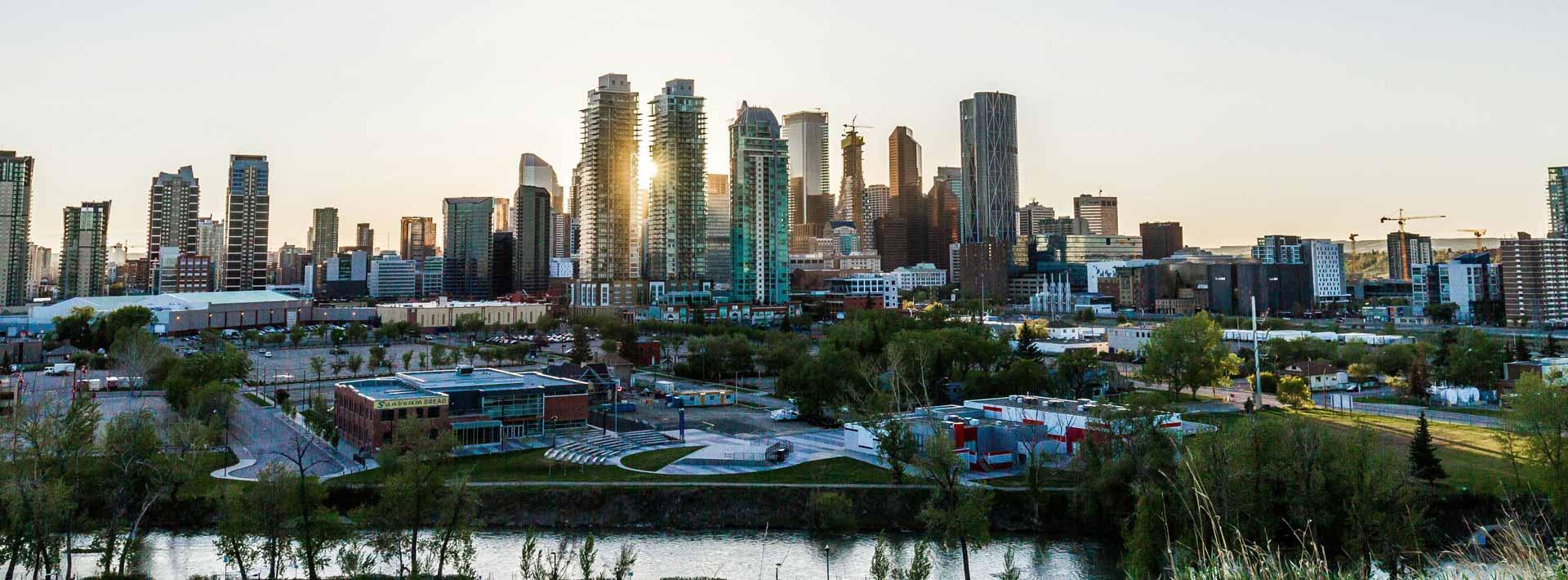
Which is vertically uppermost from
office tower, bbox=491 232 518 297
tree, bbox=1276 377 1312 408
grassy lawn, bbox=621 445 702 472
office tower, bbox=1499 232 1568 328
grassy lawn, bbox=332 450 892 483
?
office tower, bbox=491 232 518 297

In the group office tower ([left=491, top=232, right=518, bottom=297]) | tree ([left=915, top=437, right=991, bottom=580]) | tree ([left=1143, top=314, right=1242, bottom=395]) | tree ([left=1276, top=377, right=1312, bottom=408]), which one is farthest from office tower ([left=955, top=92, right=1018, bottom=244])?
tree ([left=915, top=437, right=991, bottom=580])

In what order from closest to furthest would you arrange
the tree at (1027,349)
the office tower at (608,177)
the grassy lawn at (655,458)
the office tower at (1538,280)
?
1. the grassy lawn at (655,458)
2. the tree at (1027,349)
3. the office tower at (1538,280)
4. the office tower at (608,177)

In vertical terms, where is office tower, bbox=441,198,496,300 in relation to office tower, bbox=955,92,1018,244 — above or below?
below

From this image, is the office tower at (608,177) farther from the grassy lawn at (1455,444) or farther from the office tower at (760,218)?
the grassy lawn at (1455,444)

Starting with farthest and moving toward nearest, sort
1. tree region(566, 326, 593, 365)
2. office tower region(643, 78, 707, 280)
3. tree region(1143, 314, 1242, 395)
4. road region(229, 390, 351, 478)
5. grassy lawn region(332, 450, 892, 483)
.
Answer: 1. office tower region(643, 78, 707, 280)
2. tree region(566, 326, 593, 365)
3. tree region(1143, 314, 1242, 395)
4. road region(229, 390, 351, 478)
5. grassy lawn region(332, 450, 892, 483)

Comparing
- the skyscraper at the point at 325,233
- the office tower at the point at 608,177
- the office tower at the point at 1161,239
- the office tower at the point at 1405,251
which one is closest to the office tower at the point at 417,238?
the skyscraper at the point at 325,233

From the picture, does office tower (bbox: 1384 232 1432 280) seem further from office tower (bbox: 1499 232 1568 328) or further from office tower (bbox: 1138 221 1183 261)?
office tower (bbox: 1499 232 1568 328)

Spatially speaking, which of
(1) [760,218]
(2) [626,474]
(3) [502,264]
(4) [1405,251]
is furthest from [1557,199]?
(3) [502,264]

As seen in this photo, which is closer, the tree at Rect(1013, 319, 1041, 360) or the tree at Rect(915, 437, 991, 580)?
the tree at Rect(915, 437, 991, 580)
